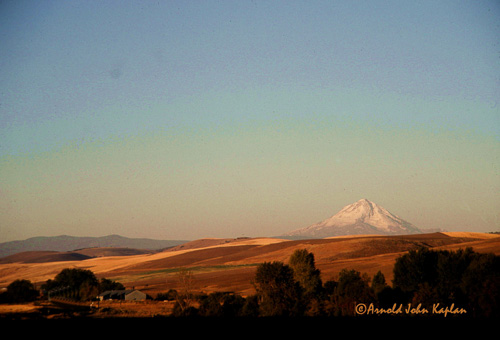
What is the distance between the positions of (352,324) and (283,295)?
139ft

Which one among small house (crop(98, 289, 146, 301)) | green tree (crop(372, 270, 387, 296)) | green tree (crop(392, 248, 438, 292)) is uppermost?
green tree (crop(392, 248, 438, 292))

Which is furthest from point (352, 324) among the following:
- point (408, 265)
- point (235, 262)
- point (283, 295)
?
point (235, 262)

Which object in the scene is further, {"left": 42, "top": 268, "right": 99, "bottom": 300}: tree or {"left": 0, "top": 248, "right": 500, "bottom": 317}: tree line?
{"left": 42, "top": 268, "right": 99, "bottom": 300}: tree

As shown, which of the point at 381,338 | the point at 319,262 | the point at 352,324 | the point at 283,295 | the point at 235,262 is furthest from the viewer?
the point at 235,262

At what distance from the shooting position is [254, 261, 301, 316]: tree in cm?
5362

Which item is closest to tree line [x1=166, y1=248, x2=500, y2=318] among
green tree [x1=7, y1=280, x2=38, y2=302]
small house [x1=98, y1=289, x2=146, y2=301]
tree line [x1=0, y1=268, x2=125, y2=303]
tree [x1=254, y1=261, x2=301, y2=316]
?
tree [x1=254, y1=261, x2=301, y2=316]

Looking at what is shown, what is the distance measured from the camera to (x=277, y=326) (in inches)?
611

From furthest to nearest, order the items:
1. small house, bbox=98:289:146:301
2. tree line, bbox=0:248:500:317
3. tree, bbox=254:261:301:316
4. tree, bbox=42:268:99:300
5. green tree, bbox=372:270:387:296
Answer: small house, bbox=98:289:146:301 → tree, bbox=42:268:99:300 → green tree, bbox=372:270:387:296 → tree, bbox=254:261:301:316 → tree line, bbox=0:248:500:317

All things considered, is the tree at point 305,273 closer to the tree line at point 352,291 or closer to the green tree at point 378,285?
the tree line at point 352,291

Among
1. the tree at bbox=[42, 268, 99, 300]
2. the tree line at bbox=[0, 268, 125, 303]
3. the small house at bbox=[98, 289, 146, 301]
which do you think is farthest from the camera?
the small house at bbox=[98, 289, 146, 301]

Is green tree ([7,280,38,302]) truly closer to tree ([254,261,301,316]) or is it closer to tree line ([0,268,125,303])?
tree line ([0,268,125,303])

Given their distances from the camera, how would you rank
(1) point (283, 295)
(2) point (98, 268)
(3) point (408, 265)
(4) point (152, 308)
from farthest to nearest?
1. (2) point (98, 268)
2. (3) point (408, 265)
3. (4) point (152, 308)
4. (1) point (283, 295)

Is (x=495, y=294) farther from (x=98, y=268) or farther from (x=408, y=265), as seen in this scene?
(x=98, y=268)

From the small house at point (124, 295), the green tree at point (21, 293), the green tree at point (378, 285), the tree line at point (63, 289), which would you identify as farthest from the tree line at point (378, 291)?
the green tree at point (21, 293)
